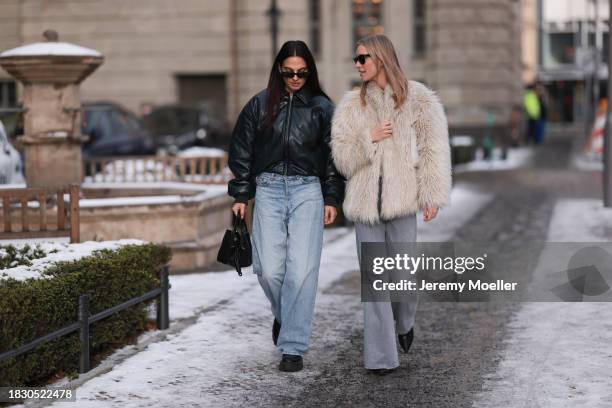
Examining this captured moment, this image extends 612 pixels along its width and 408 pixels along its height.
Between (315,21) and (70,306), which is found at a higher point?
(315,21)

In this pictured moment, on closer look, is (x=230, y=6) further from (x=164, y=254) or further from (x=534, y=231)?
(x=164, y=254)

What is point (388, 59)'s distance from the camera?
6.48m

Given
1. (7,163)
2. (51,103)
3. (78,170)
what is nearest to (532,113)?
(78,170)

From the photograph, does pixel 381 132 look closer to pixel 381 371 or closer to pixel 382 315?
pixel 382 315

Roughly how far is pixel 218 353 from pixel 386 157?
1776 mm

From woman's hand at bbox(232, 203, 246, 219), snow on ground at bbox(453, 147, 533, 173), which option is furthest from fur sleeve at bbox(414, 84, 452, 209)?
snow on ground at bbox(453, 147, 533, 173)

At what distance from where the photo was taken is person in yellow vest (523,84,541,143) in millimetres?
37469

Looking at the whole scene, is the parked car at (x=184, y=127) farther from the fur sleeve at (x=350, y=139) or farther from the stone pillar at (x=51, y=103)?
the fur sleeve at (x=350, y=139)

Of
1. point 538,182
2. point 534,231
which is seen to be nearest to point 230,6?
point 538,182

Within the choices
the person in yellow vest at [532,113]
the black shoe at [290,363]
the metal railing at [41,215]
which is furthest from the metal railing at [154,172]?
the person in yellow vest at [532,113]

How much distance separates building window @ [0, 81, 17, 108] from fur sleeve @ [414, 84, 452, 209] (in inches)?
1127

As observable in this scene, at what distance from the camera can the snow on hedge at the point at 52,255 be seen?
6457 mm

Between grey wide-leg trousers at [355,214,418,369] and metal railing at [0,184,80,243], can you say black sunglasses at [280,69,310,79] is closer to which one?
grey wide-leg trousers at [355,214,418,369]

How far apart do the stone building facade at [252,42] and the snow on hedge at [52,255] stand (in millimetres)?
27338
